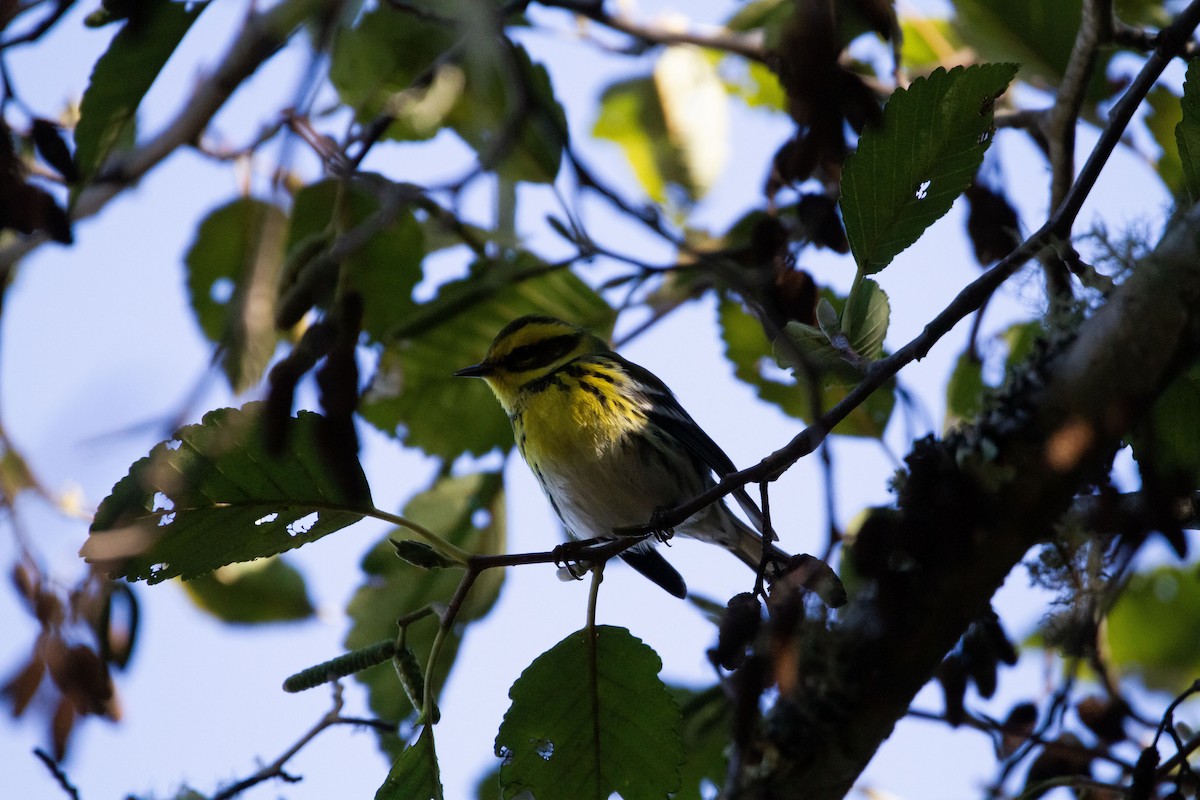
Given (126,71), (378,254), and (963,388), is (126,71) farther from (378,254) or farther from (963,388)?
(963,388)

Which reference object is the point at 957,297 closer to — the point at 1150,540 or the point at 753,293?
the point at 1150,540

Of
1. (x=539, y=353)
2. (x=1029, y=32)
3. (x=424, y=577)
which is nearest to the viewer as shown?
(x=1029, y=32)

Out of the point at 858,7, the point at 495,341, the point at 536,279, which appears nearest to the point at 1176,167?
the point at 858,7

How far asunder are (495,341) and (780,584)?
2.27 metres

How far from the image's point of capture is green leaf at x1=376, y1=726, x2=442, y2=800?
1.90 meters

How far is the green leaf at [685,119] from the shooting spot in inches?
172

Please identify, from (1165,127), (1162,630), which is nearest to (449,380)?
(1165,127)

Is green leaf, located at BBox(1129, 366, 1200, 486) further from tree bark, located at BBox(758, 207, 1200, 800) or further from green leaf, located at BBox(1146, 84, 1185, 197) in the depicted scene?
green leaf, located at BBox(1146, 84, 1185, 197)

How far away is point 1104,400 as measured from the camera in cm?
139

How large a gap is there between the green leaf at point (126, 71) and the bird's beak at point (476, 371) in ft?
5.16

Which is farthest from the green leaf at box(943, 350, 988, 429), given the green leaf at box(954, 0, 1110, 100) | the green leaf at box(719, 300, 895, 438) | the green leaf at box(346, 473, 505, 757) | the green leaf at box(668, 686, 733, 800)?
the green leaf at box(346, 473, 505, 757)

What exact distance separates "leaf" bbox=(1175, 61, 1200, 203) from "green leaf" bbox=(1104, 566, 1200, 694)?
2.52m

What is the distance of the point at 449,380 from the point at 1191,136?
223 cm

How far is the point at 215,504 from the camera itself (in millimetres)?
1905
